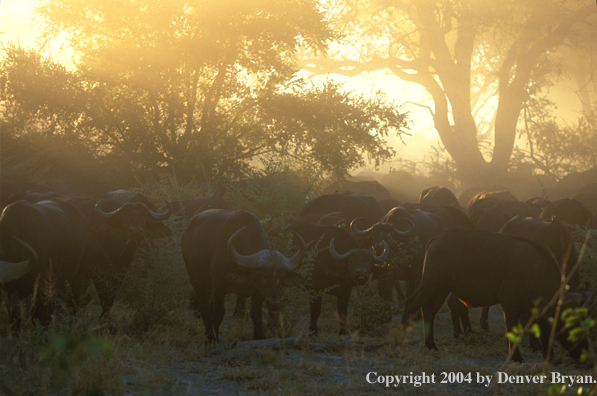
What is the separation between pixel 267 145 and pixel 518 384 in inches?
548

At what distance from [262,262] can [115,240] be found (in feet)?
10.6

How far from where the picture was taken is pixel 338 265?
848 cm

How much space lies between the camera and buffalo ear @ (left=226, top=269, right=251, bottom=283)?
6.85 meters

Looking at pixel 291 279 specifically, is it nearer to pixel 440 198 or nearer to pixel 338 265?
pixel 338 265

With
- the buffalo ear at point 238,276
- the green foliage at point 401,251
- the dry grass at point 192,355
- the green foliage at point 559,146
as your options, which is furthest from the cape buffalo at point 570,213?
the green foliage at point 559,146

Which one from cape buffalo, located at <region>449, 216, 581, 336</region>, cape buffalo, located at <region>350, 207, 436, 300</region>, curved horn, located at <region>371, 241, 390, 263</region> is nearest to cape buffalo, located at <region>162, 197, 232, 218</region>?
cape buffalo, located at <region>350, 207, 436, 300</region>

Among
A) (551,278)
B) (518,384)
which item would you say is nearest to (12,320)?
(518,384)

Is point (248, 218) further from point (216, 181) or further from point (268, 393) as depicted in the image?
point (216, 181)

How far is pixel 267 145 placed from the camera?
1902 cm

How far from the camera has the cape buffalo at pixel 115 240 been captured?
8.65 m

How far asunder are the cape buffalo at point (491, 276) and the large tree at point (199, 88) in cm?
1061

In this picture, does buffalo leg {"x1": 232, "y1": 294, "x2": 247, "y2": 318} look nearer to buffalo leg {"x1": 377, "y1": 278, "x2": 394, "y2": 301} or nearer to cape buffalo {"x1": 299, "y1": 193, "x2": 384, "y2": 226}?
buffalo leg {"x1": 377, "y1": 278, "x2": 394, "y2": 301}

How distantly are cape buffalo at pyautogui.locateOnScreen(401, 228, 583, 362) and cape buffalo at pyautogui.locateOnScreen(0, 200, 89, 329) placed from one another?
459cm

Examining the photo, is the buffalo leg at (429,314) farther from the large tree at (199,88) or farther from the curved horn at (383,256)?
the large tree at (199,88)
